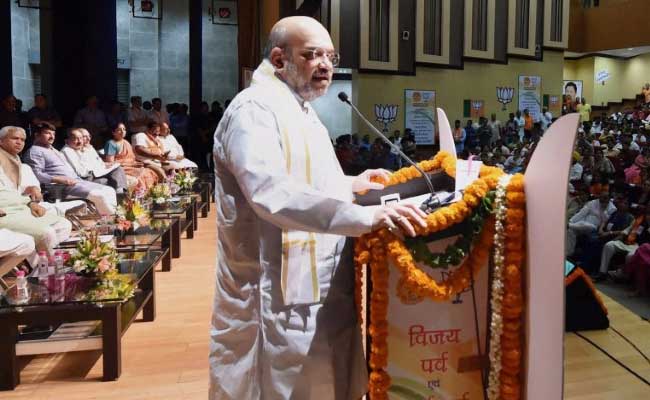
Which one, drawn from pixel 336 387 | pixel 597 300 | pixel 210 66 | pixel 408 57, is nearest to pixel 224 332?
pixel 336 387

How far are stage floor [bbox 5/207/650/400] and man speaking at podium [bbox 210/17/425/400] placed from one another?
1187 mm

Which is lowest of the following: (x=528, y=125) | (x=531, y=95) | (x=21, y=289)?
(x=21, y=289)

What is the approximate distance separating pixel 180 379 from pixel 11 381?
659mm

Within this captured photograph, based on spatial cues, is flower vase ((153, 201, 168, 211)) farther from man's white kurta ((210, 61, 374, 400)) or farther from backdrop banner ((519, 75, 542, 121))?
backdrop banner ((519, 75, 542, 121))

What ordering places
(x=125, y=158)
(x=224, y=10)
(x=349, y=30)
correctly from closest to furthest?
1. (x=125, y=158)
2. (x=349, y=30)
3. (x=224, y=10)

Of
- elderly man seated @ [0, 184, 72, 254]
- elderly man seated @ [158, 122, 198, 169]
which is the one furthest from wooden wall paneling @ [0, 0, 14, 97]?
elderly man seated @ [0, 184, 72, 254]

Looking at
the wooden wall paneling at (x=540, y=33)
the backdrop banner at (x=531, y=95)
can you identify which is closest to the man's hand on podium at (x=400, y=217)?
the backdrop banner at (x=531, y=95)

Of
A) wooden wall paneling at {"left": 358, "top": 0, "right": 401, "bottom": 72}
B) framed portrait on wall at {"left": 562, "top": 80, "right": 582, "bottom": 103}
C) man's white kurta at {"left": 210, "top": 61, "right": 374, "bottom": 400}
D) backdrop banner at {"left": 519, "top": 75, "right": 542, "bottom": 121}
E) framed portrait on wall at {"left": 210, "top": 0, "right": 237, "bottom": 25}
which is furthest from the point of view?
framed portrait on wall at {"left": 562, "top": 80, "right": 582, "bottom": 103}

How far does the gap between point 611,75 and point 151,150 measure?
15.7 meters

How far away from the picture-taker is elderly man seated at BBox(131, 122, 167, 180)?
22.7ft

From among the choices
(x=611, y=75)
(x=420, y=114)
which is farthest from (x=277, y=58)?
(x=611, y=75)

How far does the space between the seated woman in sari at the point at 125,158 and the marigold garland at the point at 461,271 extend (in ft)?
18.0

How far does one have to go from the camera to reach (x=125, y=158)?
669cm

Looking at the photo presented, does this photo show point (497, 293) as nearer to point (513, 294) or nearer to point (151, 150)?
point (513, 294)
